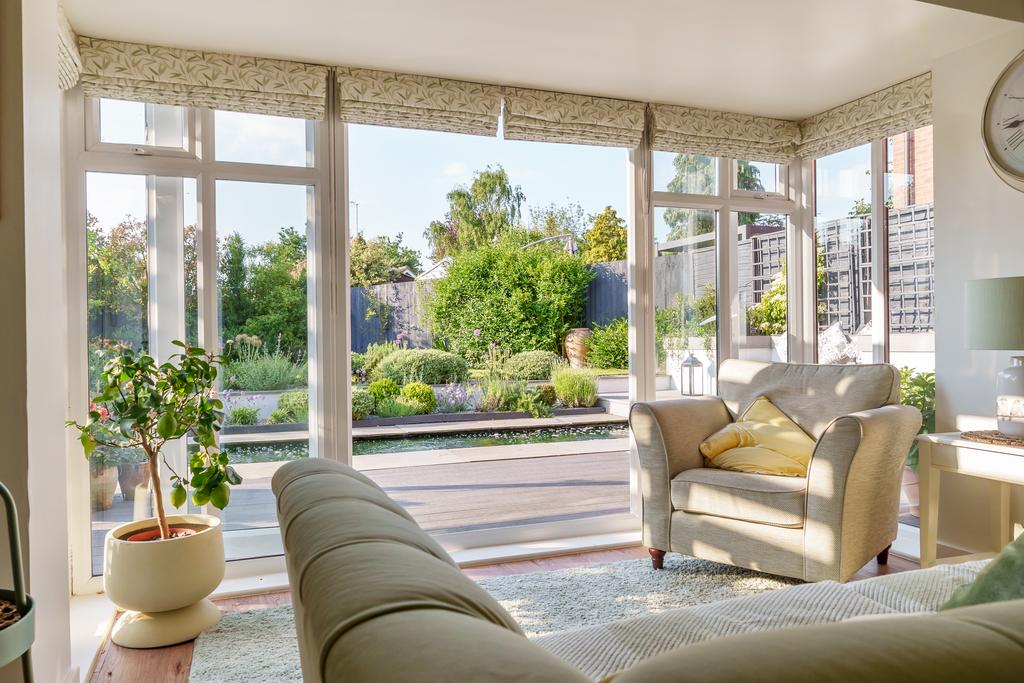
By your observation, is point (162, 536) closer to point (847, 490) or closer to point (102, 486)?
point (102, 486)

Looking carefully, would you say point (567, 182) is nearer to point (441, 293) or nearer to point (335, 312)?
point (441, 293)

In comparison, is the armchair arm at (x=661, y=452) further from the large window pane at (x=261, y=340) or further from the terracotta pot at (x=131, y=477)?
the terracotta pot at (x=131, y=477)

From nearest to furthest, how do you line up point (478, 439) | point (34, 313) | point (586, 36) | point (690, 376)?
point (34, 313) < point (586, 36) < point (690, 376) < point (478, 439)

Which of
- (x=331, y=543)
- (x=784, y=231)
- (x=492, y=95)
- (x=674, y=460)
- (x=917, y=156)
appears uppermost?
(x=492, y=95)

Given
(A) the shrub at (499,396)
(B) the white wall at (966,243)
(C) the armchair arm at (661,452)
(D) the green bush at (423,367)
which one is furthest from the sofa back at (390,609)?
(A) the shrub at (499,396)

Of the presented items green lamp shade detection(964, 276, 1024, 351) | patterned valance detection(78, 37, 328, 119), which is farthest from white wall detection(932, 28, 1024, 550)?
patterned valance detection(78, 37, 328, 119)

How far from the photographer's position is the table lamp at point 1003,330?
109 inches

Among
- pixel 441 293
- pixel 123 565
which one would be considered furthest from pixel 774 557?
pixel 441 293

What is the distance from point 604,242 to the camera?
1007cm

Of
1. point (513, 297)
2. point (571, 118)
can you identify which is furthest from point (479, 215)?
point (571, 118)

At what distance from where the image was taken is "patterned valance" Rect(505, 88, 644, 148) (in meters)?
3.85

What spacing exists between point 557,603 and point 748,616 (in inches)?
65.4

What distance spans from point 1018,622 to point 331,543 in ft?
2.34

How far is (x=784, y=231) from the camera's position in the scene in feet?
15.3
